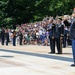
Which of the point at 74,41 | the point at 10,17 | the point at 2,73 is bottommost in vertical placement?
the point at 2,73

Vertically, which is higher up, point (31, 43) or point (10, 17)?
point (10, 17)

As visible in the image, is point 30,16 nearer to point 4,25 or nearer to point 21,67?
point 4,25

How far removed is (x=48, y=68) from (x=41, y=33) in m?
17.4

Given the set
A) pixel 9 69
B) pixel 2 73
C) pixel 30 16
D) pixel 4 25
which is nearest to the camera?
pixel 2 73

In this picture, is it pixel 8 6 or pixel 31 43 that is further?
pixel 8 6

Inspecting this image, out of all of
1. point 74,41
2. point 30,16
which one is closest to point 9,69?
point 74,41

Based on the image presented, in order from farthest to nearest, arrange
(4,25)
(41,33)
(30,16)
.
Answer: (30,16), (4,25), (41,33)

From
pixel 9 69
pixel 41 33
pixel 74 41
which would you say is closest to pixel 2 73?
pixel 9 69

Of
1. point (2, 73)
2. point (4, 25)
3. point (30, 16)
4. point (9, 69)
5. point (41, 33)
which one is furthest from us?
point (30, 16)

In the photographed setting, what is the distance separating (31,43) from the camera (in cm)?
2961

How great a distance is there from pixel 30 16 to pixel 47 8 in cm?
351

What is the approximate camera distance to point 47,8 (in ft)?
167

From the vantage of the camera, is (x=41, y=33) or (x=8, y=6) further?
(x=8, y=6)

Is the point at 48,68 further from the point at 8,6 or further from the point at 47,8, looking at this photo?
the point at 47,8
